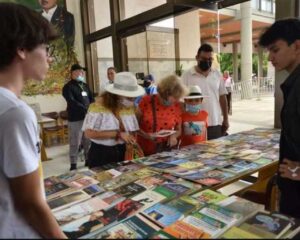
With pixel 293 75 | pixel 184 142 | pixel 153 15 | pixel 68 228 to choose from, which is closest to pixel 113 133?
pixel 184 142

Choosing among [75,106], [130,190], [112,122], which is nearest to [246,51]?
[75,106]

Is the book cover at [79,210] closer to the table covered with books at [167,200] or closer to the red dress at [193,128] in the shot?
the table covered with books at [167,200]

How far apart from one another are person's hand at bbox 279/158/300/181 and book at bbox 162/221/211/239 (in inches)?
22.1

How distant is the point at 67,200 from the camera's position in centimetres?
136

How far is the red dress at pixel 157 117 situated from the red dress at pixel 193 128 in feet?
0.43

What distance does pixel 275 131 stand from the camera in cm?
280

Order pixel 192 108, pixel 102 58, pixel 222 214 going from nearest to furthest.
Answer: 1. pixel 222 214
2. pixel 192 108
3. pixel 102 58

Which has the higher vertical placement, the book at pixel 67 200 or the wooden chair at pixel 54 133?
the book at pixel 67 200

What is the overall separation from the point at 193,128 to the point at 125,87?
0.76m

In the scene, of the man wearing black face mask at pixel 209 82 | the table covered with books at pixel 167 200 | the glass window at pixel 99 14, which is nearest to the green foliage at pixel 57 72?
the glass window at pixel 99 14

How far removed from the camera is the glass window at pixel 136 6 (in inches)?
181

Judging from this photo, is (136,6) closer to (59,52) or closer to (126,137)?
(59,52)

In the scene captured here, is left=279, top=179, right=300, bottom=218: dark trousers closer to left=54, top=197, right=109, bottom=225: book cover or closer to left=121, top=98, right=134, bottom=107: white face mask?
left=54, top=197, right=109, bottom=225: book cover

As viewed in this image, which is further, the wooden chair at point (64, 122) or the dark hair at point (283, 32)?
the wooden chair at point (64, 122)
